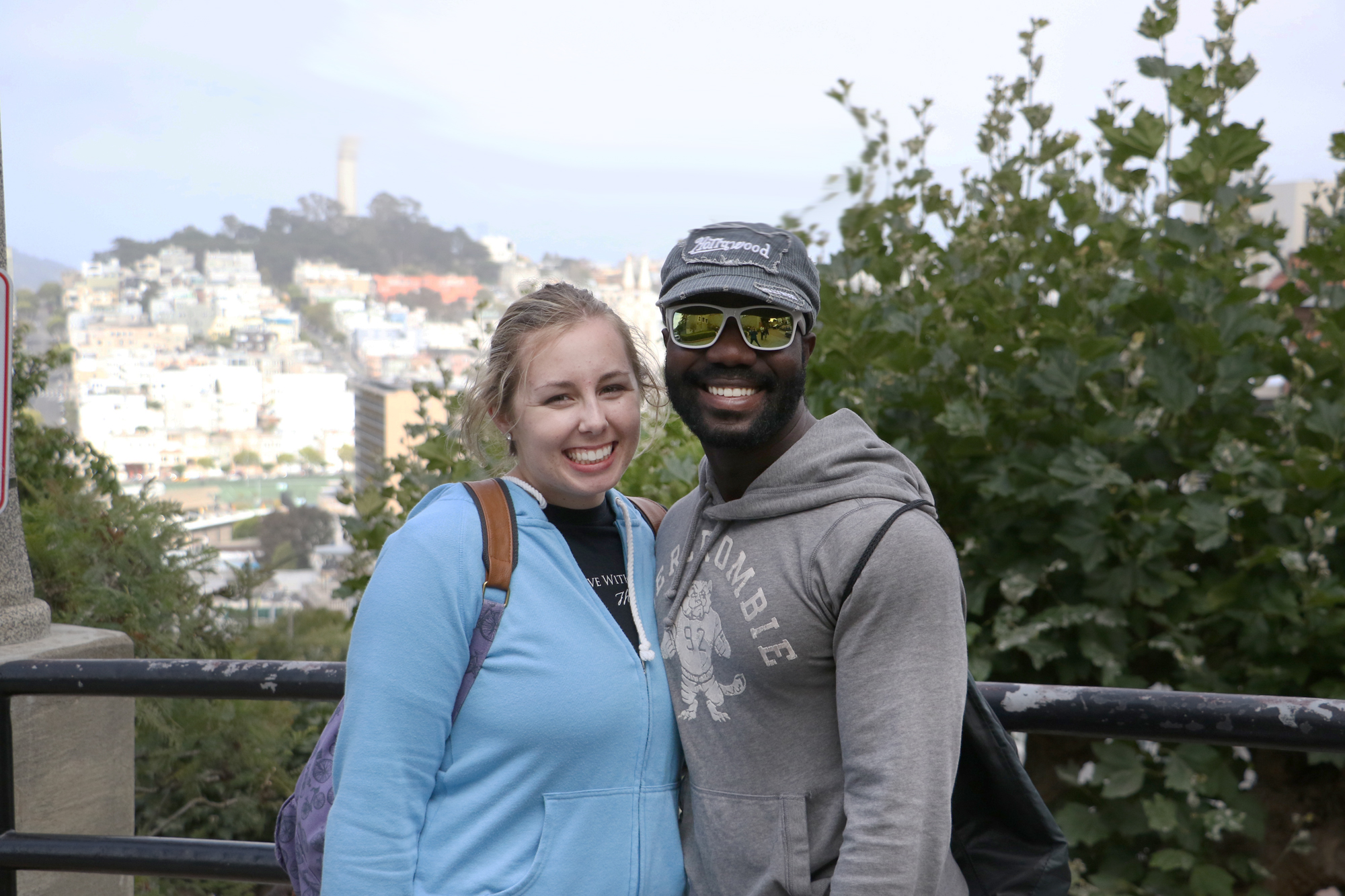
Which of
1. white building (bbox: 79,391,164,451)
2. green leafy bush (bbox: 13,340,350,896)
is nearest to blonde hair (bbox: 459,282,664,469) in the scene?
green leafy bush (bbox: 13,340,350,896)

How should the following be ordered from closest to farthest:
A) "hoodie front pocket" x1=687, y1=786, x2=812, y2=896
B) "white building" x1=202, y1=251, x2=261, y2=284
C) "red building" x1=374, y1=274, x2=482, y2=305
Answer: "hoodie front pocket" x1=687, y1=786, x2=812, y2=896 < "red building" x1=374, y1=274, x2=482, y2=305 < "white building" x1=202, y1=251, x2=261, y2=284

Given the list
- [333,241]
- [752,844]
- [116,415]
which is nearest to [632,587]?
[752,844]

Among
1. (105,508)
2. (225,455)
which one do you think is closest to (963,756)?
(105,508)

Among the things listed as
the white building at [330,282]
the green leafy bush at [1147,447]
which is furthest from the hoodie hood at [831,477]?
the white building at [330,282]

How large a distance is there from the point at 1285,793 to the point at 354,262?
19072 mm

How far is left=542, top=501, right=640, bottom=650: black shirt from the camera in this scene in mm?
1622

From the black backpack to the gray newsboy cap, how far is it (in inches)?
14.3

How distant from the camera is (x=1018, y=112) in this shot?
334 centimetres

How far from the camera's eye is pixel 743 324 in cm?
150

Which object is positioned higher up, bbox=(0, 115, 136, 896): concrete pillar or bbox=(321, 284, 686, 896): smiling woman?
bbox=(321, 284, 686, 896): smiling woman

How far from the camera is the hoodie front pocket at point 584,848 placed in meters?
1.46

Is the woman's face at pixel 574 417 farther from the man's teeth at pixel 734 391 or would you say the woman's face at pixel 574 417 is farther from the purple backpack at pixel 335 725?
the man's teeth at pixel 734 391

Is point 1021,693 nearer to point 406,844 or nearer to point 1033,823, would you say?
point 1033,823

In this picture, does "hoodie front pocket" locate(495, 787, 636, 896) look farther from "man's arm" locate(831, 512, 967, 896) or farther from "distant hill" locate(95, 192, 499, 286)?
"distant hill" locate(95, 192, 499, 286)
